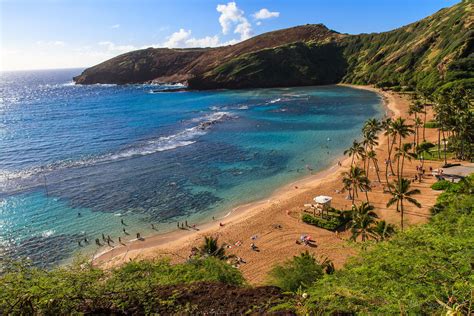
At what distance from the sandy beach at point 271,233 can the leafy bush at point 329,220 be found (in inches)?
26.3

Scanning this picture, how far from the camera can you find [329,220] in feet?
123

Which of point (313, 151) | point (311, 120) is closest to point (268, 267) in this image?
point (313, 151)

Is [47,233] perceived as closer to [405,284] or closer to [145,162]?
[145,162]

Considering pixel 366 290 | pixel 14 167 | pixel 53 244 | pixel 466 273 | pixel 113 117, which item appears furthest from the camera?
pixel 113 117

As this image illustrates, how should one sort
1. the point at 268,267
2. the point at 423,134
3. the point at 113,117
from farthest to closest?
the point at 113,117
the point at 423,134
the point at 268,267

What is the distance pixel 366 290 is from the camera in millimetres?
11219

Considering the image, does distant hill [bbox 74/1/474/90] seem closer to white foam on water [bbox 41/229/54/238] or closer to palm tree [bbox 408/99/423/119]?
palm tree [bbox 408/99/423/119]

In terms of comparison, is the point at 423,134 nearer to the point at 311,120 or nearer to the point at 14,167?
the point at 311,120

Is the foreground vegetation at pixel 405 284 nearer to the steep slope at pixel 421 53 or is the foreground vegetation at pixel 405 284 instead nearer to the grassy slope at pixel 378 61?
the grassy slope at pixel 378 61

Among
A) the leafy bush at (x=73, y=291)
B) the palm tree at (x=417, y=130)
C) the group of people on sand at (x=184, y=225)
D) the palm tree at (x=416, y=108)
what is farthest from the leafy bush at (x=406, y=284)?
the palm tree at (x=416, y=108)

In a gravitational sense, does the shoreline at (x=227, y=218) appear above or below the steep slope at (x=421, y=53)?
below

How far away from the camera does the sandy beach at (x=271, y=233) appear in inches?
1261

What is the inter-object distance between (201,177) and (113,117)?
67077mm

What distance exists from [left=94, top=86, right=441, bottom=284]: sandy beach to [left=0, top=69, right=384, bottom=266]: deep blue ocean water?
111 inches
